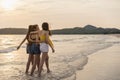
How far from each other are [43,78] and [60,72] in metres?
1.56

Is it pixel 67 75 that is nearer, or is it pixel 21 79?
pixel 21 79

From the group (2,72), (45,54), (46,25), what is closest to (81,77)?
(45,54)

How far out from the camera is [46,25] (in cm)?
1108

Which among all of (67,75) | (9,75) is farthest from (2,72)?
(67,75)

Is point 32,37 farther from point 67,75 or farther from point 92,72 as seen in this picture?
point 92,72

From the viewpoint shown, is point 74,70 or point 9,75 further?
point 74,70

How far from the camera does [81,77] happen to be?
37.4 ft

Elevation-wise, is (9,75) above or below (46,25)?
below

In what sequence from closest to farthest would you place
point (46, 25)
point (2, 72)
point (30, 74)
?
point (46, 25) → point (30, 74) → point (2, 72)

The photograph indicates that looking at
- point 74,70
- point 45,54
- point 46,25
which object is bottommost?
point 74,70

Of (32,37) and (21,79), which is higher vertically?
(32,37)

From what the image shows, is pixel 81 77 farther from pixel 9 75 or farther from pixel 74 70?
pixel 9 75

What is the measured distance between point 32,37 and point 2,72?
92.7 inches

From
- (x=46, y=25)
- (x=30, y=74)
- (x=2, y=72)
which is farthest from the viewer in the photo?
(x=2, y=72)
